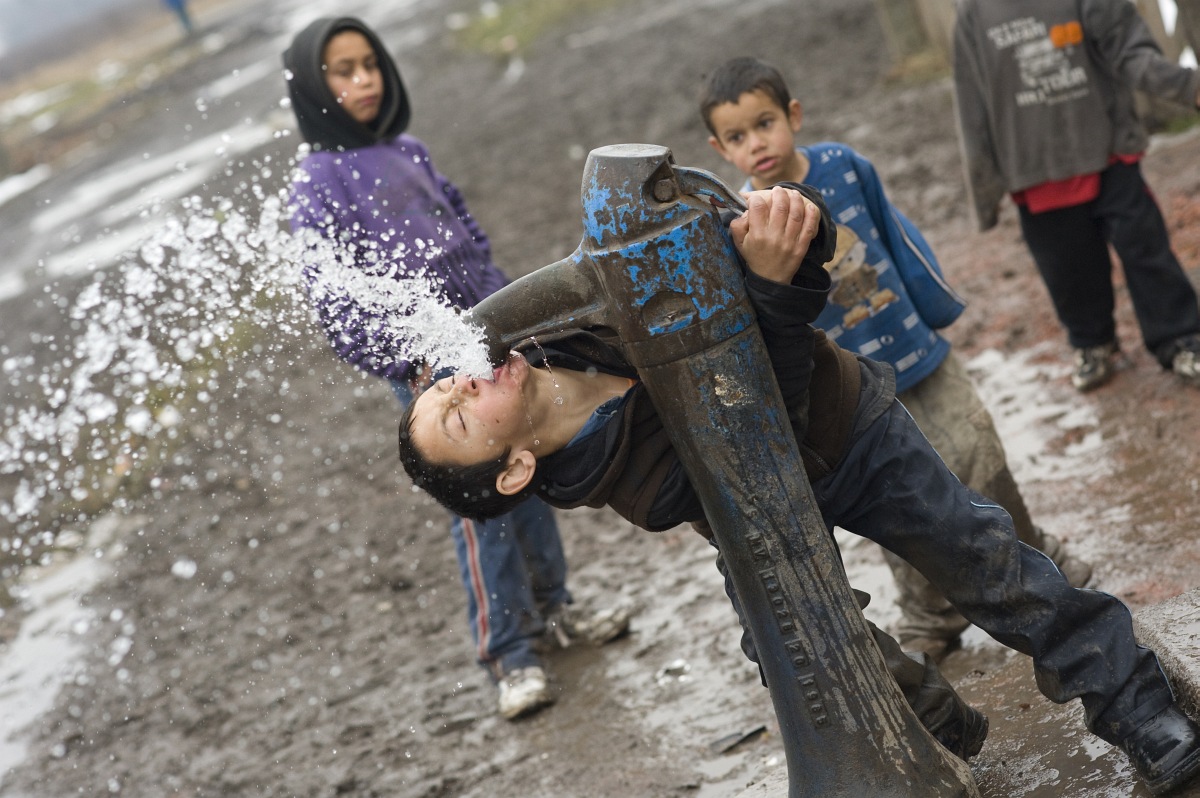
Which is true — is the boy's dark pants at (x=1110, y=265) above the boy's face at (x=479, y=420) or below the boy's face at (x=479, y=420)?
below

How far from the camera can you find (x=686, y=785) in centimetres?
333

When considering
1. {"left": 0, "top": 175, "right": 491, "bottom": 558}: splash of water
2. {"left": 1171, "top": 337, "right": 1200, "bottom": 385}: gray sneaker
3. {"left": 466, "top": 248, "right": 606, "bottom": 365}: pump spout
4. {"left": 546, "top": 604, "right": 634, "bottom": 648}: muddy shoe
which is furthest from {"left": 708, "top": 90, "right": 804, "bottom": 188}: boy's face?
{"left": 0, "top": 175, "right": 491, "bottom": 558}: splash of water

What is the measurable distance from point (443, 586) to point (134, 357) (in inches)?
203

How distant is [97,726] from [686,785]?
258 cm

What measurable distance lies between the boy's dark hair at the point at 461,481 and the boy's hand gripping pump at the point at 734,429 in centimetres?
24

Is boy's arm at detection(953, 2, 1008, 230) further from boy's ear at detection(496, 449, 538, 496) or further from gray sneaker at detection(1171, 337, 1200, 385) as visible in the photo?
boy's ear at detection(496, 449, 538, 496)

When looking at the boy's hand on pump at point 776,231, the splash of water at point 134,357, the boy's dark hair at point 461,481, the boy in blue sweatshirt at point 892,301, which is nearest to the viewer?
the boy's hand on pump at point 776,231

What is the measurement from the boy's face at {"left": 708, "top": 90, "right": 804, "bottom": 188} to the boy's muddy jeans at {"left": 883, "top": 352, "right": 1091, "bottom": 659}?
64 cm

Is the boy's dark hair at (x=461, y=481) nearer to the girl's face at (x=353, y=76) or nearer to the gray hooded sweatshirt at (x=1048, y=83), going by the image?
the girl's face at (x=353, y=76)

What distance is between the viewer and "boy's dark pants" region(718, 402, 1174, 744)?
2.41 meters

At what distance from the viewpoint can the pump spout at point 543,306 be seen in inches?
90.3

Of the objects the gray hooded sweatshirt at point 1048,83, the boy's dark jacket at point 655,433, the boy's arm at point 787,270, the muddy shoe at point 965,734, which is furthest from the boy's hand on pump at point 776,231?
the gray hooded sweatshirt at point 1048,83

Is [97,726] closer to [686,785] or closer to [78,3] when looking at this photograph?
[686,785]

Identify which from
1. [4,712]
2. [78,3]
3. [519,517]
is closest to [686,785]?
[519,517]
